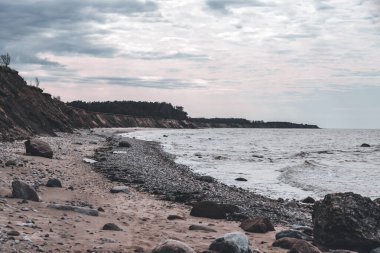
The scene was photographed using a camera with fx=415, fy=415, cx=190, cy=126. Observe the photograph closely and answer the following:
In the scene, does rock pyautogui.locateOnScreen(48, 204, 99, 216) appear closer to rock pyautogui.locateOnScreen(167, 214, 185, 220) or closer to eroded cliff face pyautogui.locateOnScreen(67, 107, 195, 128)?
rock pyautogui.locateOnScreen(167, 214, 185, 220)

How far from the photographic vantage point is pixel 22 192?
10711mm

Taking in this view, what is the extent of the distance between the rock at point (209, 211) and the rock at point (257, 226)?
129 cm

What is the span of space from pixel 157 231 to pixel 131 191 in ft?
20.7

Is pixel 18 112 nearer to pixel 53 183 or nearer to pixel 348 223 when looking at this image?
pixel 53 183

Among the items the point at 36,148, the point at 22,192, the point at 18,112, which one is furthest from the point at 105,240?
the point at 18,112

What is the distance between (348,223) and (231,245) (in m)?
3.24

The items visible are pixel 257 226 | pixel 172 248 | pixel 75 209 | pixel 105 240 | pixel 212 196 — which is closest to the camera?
pixel 172 248

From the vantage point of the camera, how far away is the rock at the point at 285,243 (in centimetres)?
918

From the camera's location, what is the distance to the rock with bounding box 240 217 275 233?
416 inches

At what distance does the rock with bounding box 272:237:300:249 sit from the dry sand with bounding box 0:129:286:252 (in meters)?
0.17

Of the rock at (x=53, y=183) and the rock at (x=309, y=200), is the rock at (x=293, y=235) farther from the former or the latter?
the rock at (x=53, y=183)

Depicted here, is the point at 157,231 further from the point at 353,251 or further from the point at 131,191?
the point at 131,191

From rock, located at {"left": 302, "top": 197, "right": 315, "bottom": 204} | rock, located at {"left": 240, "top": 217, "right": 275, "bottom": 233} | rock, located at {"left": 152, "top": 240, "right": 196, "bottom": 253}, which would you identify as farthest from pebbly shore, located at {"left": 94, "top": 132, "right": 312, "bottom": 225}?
rock, located at {"left": 152, "top": 240, "right": 196, "bottom": 253}

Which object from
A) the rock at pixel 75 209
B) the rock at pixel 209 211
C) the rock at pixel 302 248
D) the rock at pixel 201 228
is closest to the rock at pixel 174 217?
the rock at pixel 209 211
